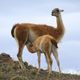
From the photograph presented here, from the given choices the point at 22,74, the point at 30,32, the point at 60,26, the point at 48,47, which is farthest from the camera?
the point at 60,26

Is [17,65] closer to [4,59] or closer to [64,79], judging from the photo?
[4,59]

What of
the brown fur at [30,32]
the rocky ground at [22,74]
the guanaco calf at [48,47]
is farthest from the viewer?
the brown fur at [30,32]

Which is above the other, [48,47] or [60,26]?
[60,26]

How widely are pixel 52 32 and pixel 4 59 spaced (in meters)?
2.22

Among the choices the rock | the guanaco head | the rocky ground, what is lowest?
the rocky ground

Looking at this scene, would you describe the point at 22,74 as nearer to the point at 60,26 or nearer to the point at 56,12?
the point at 60,26

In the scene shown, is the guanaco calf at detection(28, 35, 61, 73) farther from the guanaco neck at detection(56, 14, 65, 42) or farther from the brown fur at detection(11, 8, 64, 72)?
the guanaco neck at detection(56, 14, 65, 42)

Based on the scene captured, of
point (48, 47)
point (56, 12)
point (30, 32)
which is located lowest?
point (48, 47)

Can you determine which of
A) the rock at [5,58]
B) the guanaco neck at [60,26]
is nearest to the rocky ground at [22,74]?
the rock at [5,58]

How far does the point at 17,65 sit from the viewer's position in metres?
17.3

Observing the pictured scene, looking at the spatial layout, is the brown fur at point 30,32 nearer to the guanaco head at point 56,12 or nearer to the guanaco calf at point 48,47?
the guanaco head at point 56,12

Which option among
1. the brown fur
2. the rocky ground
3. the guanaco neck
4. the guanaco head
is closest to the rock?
the rocky ground

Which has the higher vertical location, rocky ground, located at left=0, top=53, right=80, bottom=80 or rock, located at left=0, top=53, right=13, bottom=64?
rock, located at left=0, top=53, right=13, bottom=64

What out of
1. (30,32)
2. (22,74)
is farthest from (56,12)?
(22,74)
